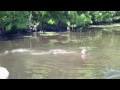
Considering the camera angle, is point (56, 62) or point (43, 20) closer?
point (56, 62)

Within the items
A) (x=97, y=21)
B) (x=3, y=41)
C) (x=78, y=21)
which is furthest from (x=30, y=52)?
(x=97, y=21)

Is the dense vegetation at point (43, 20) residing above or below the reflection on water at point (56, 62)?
above

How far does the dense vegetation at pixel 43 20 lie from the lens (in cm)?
1492

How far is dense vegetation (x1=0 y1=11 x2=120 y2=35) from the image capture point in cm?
1492

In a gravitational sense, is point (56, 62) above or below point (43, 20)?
below

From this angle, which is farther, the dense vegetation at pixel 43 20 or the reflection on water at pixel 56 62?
the dense vegetation at pixel 43 20

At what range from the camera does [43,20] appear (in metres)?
18.4

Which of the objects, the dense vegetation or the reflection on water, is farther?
the dense vegetation

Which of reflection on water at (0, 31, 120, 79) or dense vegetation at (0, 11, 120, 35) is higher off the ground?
dense vegetation at (0, 11, 120, 35)
